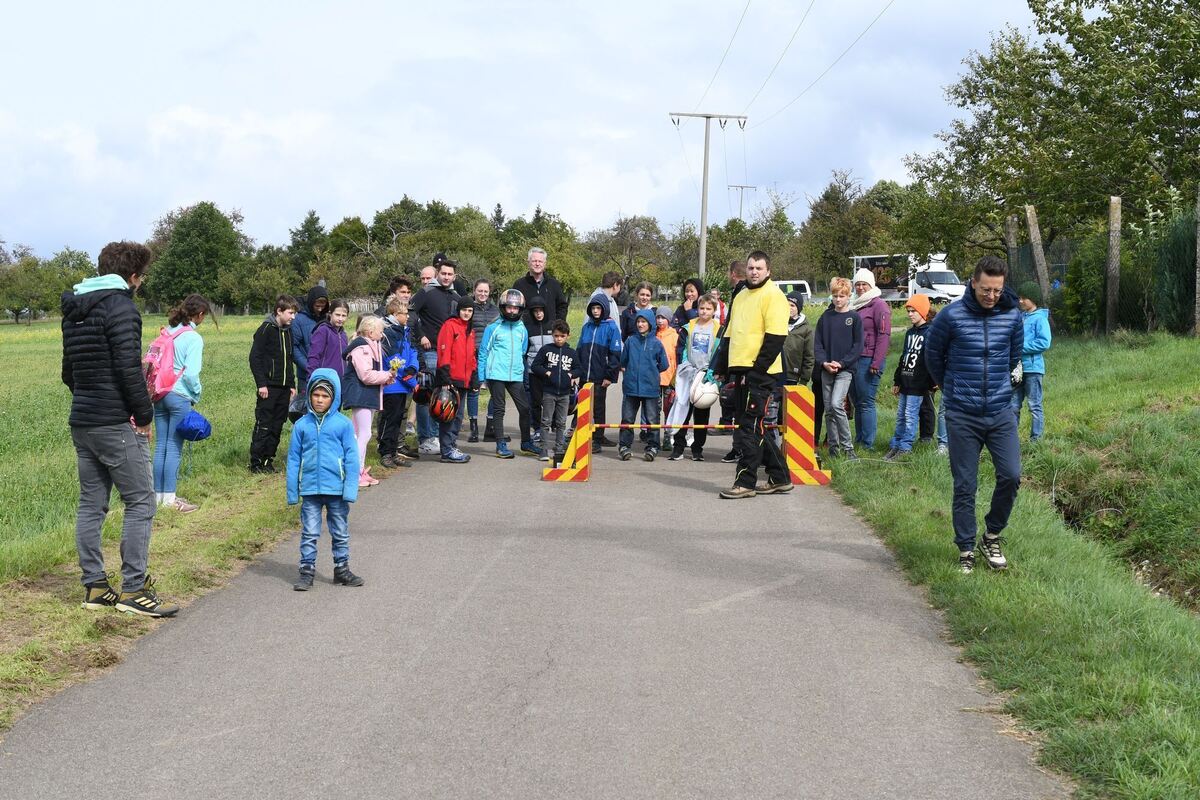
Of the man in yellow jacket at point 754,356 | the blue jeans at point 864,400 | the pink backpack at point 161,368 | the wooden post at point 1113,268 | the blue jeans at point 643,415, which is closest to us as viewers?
the pink backpack at point 161,368

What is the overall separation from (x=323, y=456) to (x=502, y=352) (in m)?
5.75

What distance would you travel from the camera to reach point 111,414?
6.61 meters

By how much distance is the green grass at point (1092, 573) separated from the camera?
4582mm

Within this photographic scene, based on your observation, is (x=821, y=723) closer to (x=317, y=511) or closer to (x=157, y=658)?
(x=157, y=658)

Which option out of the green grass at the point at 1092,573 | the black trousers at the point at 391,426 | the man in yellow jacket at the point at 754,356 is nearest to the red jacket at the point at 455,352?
the black trousers at the point at 391,426

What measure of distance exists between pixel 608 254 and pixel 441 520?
68.9 m

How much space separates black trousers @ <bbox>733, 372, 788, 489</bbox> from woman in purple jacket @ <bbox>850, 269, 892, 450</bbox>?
2466 millimetres

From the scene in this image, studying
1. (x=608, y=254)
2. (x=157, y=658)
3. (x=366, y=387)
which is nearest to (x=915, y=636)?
(x=157, y=658)

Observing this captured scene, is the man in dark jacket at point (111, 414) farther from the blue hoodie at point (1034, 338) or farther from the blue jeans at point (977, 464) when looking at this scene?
the blue hoodie at point (1034, 338)

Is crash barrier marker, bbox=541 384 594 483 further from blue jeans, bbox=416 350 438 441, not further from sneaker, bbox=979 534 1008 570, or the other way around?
sneaker, bbox=979 534 1008 570

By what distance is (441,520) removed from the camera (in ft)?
31.3

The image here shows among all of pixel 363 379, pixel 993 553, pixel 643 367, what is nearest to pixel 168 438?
pixel 363 379

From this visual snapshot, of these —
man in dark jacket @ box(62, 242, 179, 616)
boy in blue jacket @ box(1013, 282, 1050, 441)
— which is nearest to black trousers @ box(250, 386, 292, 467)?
man in dark jacket @ box(62, 242, 179, 616)

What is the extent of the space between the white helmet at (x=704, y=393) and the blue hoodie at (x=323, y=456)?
6221 mm
